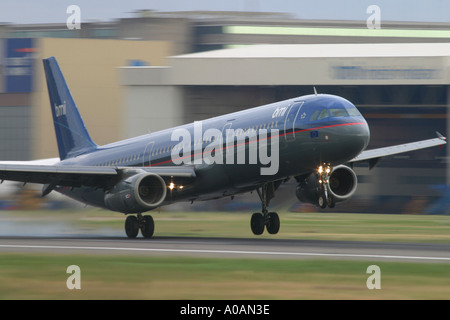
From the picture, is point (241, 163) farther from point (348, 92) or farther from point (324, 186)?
point (348, 92)

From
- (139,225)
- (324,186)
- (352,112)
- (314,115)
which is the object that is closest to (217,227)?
(139,225)

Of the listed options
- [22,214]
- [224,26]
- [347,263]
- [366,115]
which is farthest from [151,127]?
[224,26]

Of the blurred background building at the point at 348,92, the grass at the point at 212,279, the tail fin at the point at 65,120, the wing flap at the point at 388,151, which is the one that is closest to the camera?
the grass at the point at 212,279

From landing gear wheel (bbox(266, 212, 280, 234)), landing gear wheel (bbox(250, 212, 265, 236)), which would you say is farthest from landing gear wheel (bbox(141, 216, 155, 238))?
landing gear wheel (bbox(266, 212, 280, 234))

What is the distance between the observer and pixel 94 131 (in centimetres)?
7925

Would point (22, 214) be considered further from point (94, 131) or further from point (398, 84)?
point (94, 131)

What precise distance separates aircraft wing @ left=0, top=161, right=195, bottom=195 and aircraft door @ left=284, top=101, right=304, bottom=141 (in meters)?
4.19

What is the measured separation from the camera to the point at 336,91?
58.4m

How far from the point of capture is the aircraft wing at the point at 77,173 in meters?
28.7

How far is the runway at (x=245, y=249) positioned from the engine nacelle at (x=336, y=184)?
2.24 m

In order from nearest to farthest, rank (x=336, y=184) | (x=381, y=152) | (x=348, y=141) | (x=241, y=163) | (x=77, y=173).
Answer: (x=348, y=141) < (x=241, y=163) < (x=77, y=173) < (x=336, y=184) < (x=381, y=152)

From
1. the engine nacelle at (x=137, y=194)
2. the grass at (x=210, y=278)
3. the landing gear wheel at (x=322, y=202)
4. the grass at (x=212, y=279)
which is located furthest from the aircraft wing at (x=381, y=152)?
the grass at (x=212, y=279)

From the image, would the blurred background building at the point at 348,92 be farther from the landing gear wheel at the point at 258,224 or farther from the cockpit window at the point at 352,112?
the cockpit window at the point at 352,112

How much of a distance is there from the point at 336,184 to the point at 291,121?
3.76m
